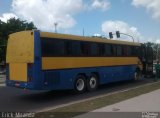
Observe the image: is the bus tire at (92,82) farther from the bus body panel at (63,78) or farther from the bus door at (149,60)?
the bus door at (149,60)

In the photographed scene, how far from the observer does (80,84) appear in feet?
54.5

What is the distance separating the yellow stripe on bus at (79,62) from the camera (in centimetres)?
1429

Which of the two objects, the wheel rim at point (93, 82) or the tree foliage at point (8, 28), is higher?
the tree foliage at point (8, 28)

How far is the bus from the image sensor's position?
544 inches

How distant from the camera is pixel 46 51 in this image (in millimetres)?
14211

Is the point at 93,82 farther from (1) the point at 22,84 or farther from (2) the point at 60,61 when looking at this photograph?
(1) the point at 22,84

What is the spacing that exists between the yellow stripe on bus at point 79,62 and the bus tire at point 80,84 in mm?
628

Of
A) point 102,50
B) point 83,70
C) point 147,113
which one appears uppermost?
point 102,50

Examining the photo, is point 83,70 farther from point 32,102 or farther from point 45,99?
point 32,102

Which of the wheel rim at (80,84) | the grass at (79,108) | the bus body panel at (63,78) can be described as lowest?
the grass at (79,108)

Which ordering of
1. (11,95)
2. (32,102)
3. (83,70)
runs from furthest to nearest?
(83,70)
(11,95)
(32,102)

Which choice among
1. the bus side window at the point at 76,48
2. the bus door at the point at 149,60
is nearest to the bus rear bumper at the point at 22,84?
the bus side window at the point at 76,48

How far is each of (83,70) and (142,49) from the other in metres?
8.48

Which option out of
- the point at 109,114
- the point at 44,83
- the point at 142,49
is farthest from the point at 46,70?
the point at 142,49
